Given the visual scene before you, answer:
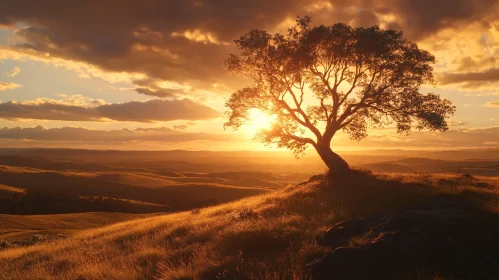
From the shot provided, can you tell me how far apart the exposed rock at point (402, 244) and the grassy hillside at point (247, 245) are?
1.78 ft

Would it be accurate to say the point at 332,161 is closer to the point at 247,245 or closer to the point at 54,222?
the point at 247,245

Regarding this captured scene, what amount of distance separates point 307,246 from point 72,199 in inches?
4716

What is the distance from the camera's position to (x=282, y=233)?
12.7 metres

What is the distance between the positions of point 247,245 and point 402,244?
4.63 meters

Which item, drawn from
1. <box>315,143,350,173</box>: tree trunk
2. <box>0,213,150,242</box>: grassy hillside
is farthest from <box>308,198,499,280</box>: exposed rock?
<box>0,213,150,242</box>: grassy hillside

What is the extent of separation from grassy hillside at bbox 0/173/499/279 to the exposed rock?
0.54m

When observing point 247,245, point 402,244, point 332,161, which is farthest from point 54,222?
point 402,244

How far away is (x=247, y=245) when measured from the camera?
1157cm

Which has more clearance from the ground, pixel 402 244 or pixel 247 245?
pixel 402 244

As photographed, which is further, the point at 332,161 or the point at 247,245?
the point at 332,161

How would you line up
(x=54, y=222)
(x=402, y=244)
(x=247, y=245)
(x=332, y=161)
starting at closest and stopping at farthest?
(x=402, y=244) < (x=247, y=245) < (x=332, y=161) < (x=54, y=222)

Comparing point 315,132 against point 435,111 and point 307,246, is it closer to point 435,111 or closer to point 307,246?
point 435,111

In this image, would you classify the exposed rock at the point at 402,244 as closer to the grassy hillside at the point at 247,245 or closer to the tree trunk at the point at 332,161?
the grassy hillside at the point at 247,245

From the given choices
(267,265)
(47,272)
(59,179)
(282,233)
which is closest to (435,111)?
(282,233)
